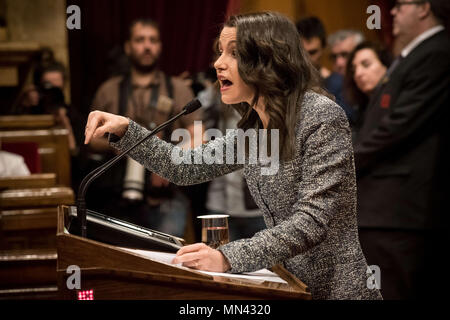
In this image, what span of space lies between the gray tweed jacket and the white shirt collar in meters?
1.74

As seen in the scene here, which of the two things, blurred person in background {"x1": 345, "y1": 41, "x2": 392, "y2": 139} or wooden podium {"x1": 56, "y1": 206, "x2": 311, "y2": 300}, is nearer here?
wooden podium {"x1": 56, "y1": 206, "x2": 311, "y2": 300}

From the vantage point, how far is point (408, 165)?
315 centimetres

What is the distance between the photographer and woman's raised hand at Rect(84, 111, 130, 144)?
63.5 inches

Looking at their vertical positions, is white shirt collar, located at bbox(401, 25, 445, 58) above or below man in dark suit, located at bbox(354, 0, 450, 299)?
above

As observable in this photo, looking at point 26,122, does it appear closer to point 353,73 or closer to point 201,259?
point 353,73

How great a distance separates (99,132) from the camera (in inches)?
63.9

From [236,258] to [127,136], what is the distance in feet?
1.39

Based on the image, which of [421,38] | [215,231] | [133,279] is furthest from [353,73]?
[133,279]

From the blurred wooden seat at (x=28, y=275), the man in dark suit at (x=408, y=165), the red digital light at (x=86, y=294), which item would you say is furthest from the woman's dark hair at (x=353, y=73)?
the red digital light at (x=86, y=294)

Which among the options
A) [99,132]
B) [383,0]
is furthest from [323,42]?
[99,132]

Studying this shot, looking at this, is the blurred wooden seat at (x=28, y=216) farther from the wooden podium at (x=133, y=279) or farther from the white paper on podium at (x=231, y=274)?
the wooden podium at (x=133, y=279)

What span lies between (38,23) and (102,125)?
336cm

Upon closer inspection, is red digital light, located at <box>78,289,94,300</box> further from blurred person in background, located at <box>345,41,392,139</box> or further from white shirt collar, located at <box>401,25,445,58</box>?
blurred person in background, located at <box>345,41,392,139</box>

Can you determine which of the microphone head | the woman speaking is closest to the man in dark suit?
the woman speaking
